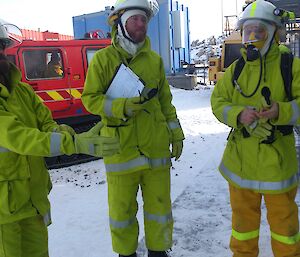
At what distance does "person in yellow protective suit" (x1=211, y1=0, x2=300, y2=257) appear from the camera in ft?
8.27

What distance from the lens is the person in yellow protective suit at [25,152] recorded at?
1960mm

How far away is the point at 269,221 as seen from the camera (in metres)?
2.66

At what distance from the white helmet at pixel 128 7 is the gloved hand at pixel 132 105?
26.4 inches

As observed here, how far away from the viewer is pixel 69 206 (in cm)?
449

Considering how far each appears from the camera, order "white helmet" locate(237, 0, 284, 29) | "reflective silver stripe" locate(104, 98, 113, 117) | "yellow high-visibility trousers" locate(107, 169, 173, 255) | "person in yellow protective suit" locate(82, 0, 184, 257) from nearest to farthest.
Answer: "white helmet" locate(237, 0, 284, 29)
"reflective silver stripe" locate(104, 98, 113, 117)
"person in yellow protective suit" locate(82, 0, 184, 257)
"yellow high-visibility trousers" locate(107, 169, 173, 255)

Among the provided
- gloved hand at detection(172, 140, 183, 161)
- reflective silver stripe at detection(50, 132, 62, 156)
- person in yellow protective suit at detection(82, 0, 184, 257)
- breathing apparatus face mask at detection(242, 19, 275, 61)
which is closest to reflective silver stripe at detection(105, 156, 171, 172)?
person in yellow protective suit at detection(82, 0, 184, 257)

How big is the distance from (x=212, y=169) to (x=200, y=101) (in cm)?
845

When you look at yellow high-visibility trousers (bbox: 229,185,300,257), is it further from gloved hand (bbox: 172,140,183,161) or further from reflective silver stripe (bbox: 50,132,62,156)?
reflective silver stripe (bbox: 50,132,62,156)

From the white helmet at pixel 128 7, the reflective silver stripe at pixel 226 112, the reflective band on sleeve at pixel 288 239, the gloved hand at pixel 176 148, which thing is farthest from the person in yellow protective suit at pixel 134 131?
the reflective band on sleeve at pixel 288 239

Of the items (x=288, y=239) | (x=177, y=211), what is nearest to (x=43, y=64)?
(x=177, y=211)

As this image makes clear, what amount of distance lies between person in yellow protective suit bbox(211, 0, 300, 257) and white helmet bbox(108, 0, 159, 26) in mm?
674

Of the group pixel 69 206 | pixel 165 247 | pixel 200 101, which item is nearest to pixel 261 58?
pixel 165 247

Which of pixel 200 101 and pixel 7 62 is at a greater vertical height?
pixel 7 62

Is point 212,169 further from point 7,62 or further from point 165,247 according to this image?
point 7,62
